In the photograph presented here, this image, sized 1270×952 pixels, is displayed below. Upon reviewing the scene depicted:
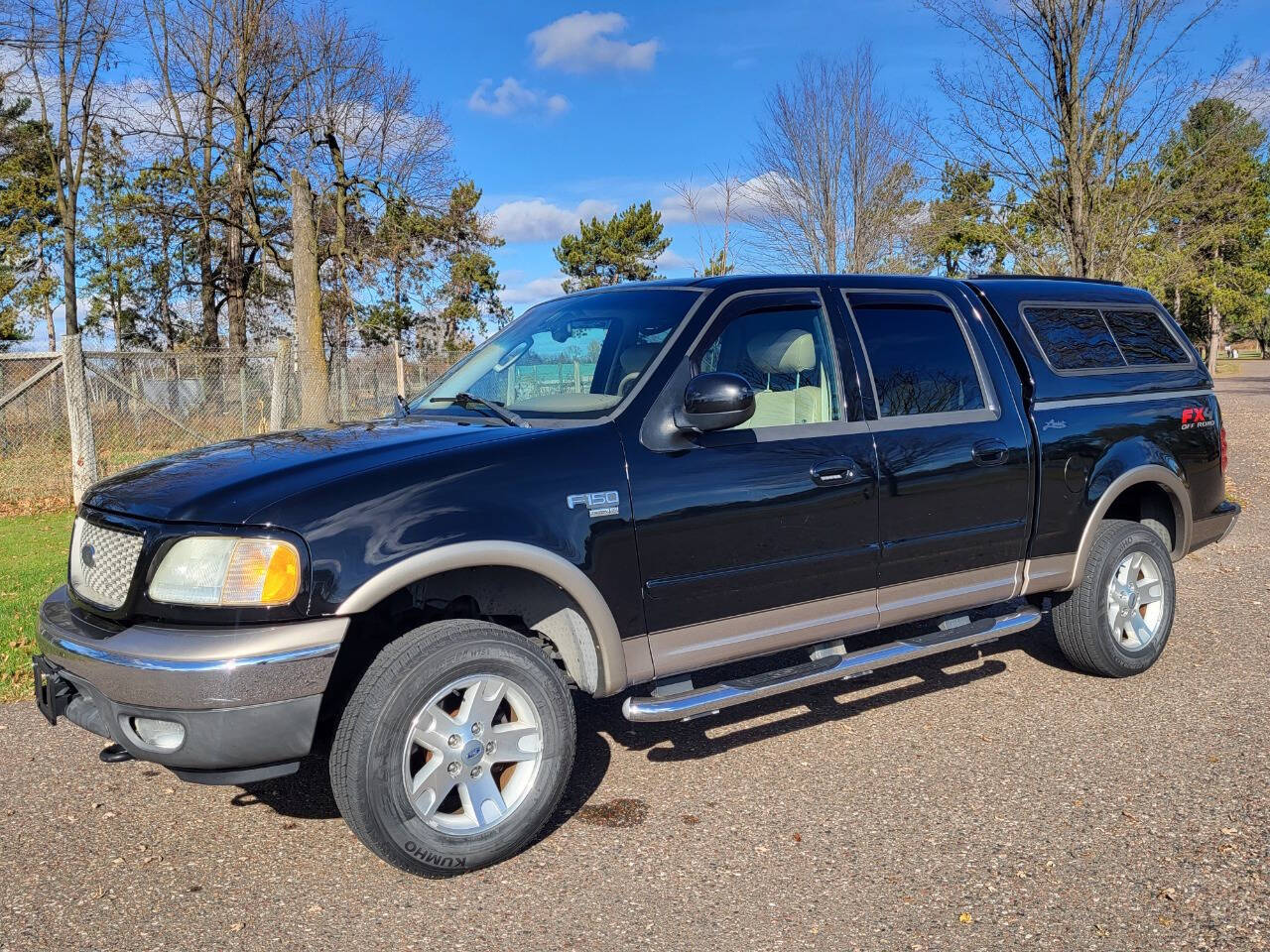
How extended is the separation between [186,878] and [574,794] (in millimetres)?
1429

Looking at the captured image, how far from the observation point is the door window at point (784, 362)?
167 inches

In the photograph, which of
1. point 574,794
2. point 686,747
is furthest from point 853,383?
point 574,794

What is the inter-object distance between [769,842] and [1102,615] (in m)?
2.56

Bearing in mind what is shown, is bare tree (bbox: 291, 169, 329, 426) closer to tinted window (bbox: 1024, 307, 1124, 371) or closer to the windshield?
the windshield

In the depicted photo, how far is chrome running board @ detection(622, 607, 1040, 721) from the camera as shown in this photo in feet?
12.0

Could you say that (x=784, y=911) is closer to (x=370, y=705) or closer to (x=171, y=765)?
(x=370, y=705)

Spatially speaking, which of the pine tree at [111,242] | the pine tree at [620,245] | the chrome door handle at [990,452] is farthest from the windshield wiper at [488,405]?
the pine tree at [620,245]

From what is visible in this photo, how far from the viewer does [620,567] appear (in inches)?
142

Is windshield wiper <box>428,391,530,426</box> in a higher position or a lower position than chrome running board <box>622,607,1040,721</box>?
higher

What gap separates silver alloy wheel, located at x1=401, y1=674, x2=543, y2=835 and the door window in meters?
1.56

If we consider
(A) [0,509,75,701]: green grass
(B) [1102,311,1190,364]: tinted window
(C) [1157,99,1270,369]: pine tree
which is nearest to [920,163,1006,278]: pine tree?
(C) [1157,99,1270,369]: pine tree

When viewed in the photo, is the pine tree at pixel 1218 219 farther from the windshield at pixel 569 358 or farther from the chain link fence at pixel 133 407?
the chain link fence at pixel 133 407

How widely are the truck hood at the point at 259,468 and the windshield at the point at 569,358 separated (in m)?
0.37

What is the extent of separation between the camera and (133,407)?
12461 mm
